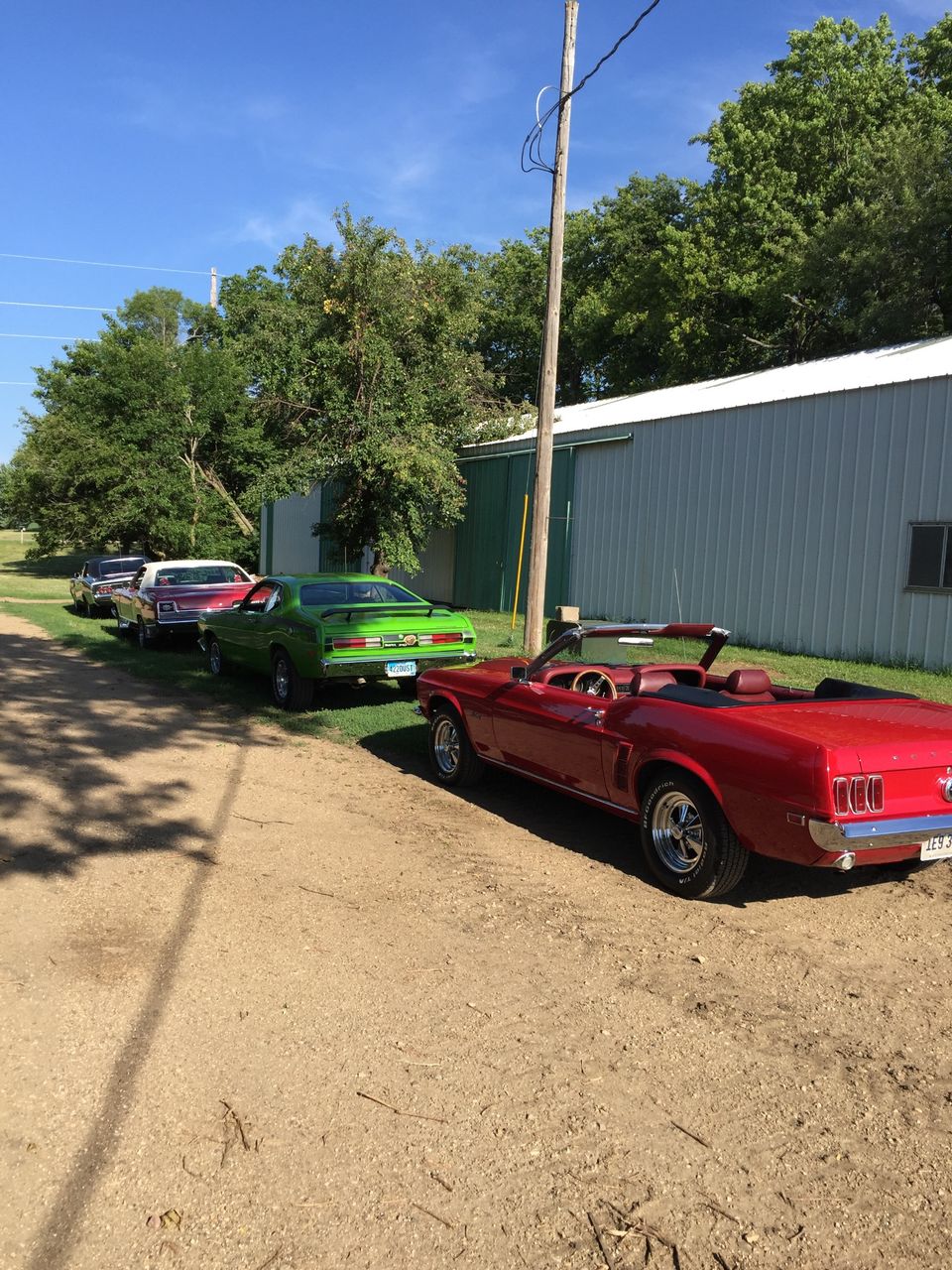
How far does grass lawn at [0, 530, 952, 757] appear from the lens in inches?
372

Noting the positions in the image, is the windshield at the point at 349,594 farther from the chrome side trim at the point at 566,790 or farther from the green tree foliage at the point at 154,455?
the green tree foliage at the point at 154,455

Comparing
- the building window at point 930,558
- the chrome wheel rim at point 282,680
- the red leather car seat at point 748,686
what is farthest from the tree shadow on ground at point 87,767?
the building window at point 930,558

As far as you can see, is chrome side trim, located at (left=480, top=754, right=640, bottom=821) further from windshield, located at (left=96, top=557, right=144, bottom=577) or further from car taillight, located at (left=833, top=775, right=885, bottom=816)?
windshield, located at (left=96, top=557, right=144, bottom=577)

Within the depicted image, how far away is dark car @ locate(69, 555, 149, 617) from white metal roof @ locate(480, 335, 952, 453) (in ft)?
29.7

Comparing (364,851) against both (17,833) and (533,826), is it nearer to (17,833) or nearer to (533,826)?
(533,826)

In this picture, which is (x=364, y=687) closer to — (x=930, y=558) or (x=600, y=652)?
(x=600, y=652)

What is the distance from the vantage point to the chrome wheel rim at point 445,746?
7500 millimetres

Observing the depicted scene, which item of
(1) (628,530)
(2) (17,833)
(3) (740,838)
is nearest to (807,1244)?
(3) (740,838)

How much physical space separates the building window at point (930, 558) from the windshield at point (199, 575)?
33.7 ft

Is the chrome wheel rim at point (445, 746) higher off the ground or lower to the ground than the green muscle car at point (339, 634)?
lower

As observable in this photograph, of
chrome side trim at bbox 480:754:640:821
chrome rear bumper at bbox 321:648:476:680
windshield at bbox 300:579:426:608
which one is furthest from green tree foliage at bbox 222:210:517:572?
chrome side trim at bbox 480:754:640:821

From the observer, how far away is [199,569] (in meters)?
16.9

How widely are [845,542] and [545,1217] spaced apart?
13251mm

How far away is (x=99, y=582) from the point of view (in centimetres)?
2256
